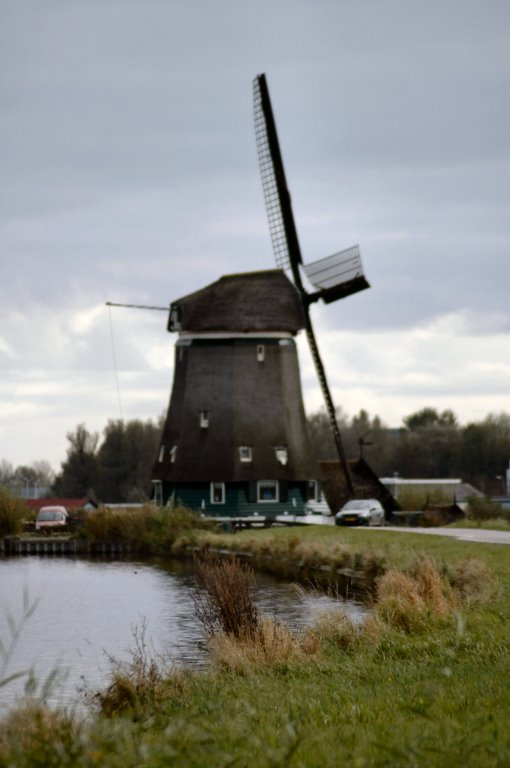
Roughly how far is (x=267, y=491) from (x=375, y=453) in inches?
2518

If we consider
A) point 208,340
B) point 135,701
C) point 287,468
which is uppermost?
point 208,340

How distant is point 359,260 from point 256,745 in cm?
4221

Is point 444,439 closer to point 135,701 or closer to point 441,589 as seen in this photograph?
point 441,589

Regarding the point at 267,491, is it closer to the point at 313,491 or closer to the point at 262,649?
the point at 313,491

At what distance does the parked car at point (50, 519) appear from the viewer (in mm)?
51969

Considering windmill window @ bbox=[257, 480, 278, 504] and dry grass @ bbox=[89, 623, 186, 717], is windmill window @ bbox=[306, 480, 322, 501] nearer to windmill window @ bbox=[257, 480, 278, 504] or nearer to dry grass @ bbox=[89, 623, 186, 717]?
windmill window @ bbox=[257, 480, 278, 504]

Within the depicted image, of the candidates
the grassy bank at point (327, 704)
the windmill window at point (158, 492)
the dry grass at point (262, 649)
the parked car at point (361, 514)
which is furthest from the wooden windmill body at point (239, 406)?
the dry grass at point (262, 649)

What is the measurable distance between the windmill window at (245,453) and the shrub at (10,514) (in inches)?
366

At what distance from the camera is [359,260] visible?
4888 cm

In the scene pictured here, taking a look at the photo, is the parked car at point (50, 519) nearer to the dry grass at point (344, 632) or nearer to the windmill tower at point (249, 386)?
the windmill tower at point (249, 386)

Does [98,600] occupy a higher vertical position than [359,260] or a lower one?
lower

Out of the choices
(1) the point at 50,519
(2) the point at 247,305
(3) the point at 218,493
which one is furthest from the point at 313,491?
(1) the point at 50,519

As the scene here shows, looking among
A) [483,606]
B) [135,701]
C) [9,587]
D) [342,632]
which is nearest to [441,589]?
[483,606]

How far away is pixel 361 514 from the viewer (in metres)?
45.6
